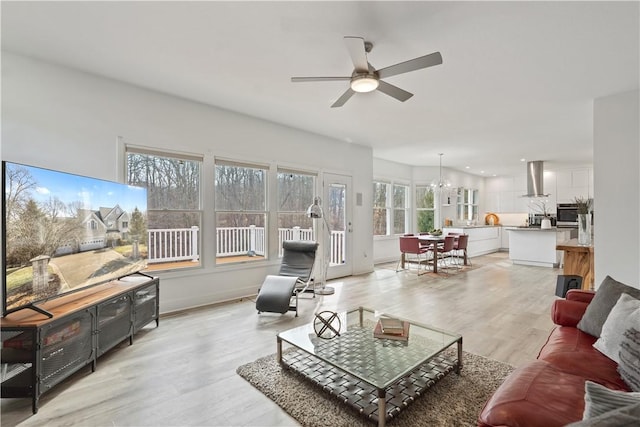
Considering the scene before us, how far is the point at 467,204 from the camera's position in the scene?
10086 mm

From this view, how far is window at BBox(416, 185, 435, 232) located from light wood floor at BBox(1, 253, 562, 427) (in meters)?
3.61

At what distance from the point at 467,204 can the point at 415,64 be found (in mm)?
9024

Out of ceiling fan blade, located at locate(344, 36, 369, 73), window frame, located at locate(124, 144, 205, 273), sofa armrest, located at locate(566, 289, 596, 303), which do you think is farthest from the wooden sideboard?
window frame, located at locate(124, 144, 205, 273)

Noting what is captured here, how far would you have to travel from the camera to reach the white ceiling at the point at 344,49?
2154 mm

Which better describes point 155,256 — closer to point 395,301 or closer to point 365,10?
point 395,301

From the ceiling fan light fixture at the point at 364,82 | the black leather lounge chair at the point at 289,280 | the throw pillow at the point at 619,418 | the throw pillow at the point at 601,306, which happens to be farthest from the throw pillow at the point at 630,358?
the black leather lounge chair at the point at 289,280

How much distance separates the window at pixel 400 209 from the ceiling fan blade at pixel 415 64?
6013 mm

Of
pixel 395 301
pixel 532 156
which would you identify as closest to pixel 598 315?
pixel 395 301

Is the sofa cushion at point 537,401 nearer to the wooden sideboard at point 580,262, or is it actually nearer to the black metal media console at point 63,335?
the black metal media console at point 63,335

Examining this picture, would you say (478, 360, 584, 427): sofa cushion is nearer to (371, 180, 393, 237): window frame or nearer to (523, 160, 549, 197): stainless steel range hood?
(371, 180, 393, 237): window frame

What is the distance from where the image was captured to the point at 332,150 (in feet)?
18.7

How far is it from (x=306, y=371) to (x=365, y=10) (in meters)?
2.67

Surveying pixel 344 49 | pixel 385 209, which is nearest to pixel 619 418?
pixel 344 49

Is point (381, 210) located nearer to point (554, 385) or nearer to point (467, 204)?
point (467, 204)
